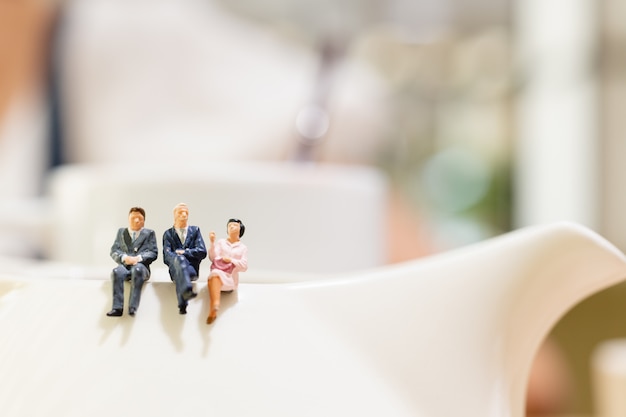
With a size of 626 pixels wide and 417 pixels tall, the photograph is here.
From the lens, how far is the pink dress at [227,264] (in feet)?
0.66

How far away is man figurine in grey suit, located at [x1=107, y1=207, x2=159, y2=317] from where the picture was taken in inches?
7.7

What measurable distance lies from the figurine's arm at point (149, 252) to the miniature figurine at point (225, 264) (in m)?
0.02

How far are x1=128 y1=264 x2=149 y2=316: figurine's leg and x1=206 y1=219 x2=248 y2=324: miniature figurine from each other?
0.02 meters

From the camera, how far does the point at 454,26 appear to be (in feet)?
5.06

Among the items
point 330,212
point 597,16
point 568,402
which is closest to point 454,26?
point 597,16

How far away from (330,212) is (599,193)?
1118 millimetres

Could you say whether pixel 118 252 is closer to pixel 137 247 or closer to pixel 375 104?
pixel 137 247

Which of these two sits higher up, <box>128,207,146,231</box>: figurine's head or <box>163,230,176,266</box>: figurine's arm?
<box>128,207,146,231</box>: figurine's head

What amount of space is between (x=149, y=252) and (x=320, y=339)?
0.06m

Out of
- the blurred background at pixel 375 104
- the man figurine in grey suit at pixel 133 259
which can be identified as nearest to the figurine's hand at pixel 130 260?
the man figurine in grey suit at pixel 133 259

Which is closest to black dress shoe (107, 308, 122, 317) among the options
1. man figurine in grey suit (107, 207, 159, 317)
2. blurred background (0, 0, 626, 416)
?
man figurine in grey suit (107, 207, 159, 317)

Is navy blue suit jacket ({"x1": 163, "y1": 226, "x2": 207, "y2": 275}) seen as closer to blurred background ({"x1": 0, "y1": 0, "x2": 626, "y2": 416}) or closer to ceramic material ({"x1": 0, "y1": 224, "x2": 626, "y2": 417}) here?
ceramic material ({"x1": 0, "y1": 224, "x2": 626, "y2": 417})

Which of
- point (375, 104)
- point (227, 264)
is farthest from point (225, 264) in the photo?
point (375, 104)

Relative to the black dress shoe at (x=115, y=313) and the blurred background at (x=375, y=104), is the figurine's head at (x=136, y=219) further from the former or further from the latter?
the blurred background at (x=375, y=104)
